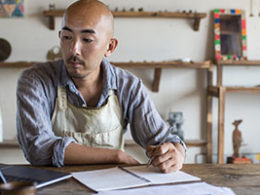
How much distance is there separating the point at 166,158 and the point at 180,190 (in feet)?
0.78

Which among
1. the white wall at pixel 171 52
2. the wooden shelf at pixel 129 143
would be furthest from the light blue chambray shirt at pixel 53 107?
the white wall at pixel 171 52

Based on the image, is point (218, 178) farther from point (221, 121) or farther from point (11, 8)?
point (11, 8)

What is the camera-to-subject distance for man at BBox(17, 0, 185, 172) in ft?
4.36

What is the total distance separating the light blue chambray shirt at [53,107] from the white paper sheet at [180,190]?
0.40 meters

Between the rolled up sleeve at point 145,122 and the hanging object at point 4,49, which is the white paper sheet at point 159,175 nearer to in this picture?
the rolled up sleeve at point 145,122

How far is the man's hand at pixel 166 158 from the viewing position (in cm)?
118

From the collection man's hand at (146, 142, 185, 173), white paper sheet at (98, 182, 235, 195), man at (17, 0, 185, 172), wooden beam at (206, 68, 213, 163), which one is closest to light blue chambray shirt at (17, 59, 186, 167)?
man at (17, 0, 185, 172)

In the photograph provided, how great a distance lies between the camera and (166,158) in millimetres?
1199

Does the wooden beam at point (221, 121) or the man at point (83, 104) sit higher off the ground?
the man at point (83, 104)

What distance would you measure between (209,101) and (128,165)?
85.6 inches

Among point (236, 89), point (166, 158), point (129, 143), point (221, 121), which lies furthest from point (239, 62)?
point (166, 158)

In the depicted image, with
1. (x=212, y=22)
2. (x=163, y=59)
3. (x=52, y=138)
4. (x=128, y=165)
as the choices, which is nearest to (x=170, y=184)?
(x=128, y=165)

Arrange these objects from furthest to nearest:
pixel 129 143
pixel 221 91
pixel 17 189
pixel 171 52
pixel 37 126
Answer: pixel 171 52
pixel 129 143
pixel 221 91
pixel 37 126
pixel 17 189

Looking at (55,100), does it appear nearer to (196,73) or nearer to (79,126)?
(79,126)
